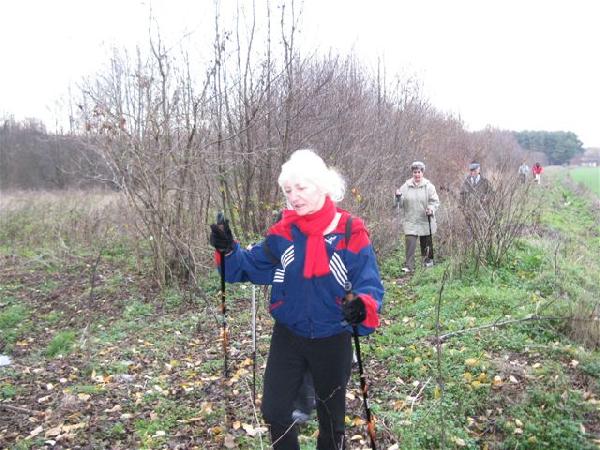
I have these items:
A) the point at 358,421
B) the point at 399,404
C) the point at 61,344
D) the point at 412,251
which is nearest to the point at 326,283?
the point at 358,421

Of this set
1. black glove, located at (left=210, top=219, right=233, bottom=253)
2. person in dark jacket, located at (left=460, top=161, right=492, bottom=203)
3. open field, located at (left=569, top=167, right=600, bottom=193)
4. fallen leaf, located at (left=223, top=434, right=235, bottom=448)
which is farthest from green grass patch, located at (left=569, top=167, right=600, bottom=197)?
black glove, located at (left=210, top=219, right=233, bottom=253)

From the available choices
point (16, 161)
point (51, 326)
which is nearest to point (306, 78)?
point (51, 326)

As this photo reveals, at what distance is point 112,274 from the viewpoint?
30.1ft

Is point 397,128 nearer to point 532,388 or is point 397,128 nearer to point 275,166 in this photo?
point 275,166

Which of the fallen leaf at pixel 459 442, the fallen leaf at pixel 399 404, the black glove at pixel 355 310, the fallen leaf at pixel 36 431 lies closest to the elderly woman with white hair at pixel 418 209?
the fallen leaf at pixel 399 404

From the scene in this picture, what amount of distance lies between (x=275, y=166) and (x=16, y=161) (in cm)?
2681

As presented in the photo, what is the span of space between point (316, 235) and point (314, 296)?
0.34 m

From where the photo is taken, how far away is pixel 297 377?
282 centimetres

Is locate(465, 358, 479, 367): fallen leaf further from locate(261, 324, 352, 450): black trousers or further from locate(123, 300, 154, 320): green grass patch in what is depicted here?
locate(123, 300, 154, 320): green grass patch

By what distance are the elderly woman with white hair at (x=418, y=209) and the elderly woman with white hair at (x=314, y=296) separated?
20.0 ft

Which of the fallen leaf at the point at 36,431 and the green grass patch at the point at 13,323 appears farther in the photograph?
the green grass patch at the point at 13,323

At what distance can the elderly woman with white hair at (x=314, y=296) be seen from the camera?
2.76m

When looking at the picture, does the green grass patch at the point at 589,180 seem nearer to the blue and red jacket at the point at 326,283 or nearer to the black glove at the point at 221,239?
the blue and red jacket at the point at 326,283

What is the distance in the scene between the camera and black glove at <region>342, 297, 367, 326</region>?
2.52m
